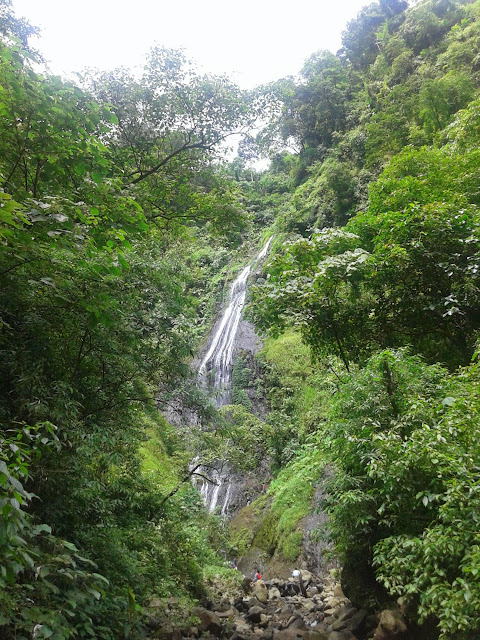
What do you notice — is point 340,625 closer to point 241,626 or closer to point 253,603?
point 241,626

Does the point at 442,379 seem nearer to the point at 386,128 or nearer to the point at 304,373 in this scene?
the point at 304,373

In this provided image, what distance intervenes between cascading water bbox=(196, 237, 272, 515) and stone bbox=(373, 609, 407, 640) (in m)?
10.3

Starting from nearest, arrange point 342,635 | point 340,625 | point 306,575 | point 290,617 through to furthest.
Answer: point 342,635 → point 340,625 → point 290,617 → point 306,575

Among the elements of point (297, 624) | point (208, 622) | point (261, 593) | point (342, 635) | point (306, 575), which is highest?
point (342, 635)

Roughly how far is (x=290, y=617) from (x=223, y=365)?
14524 millimetres

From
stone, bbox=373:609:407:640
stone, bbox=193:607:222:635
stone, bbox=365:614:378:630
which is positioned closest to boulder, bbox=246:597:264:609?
stone, bbox=193:607:222:635

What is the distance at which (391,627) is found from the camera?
379cm

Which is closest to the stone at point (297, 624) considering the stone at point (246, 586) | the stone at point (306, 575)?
the stone at point (246, 586)

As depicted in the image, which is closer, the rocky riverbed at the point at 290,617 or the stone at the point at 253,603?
the rocky riverbed at the point at 290,617

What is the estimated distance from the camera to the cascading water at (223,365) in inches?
603

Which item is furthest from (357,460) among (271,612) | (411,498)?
(271,612)

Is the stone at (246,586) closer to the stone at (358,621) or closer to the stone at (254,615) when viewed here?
the stone at (254,615)

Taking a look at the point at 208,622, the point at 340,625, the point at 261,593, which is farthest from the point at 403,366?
the point at 261,593

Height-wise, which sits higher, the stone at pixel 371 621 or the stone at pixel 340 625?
the stone at pixel 371 621
